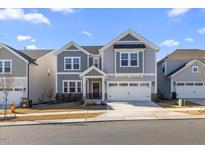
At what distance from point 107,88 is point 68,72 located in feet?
15.8

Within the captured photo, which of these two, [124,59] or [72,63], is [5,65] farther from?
[124,59]

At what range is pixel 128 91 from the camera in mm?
29156

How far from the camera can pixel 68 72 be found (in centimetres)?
3019

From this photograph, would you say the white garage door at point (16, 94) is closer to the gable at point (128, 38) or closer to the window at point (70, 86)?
the window at point (70, 86)

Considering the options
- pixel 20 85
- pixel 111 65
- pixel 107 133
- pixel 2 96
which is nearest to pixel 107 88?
pixel 111 65

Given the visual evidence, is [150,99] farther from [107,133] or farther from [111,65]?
[107,133]

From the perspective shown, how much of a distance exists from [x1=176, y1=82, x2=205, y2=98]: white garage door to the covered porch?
9.93 metres

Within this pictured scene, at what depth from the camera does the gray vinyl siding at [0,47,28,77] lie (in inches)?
1134

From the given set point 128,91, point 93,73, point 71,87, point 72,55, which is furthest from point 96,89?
point 72,55

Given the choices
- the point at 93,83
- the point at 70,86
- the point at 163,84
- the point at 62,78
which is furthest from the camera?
the point at 163,84

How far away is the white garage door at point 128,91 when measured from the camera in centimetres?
2911

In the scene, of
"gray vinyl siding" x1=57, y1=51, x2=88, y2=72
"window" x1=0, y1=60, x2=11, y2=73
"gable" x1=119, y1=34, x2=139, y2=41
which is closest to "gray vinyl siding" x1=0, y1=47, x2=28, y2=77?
"window" x1=0, y1=60, x2=11, y2=73

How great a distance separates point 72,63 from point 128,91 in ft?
23.0

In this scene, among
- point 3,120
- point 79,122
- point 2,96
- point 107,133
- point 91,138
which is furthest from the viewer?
point 2,96
